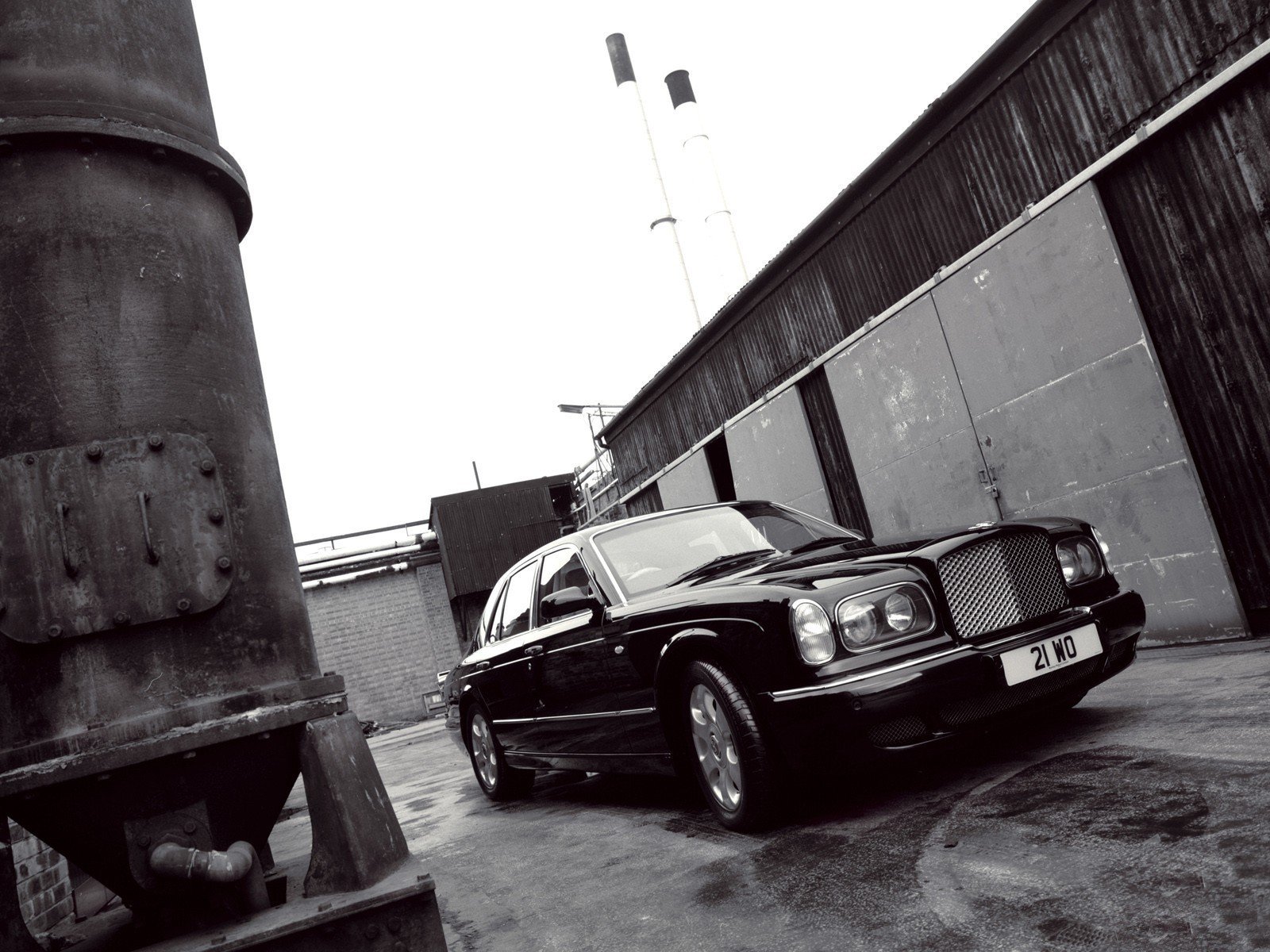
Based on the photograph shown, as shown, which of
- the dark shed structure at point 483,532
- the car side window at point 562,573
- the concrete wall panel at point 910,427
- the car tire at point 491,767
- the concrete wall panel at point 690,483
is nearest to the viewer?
the car side window at point 562,573

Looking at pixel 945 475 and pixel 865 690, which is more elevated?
pixel 945 475

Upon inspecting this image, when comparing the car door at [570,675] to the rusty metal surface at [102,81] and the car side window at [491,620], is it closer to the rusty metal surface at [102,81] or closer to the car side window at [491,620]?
the car side window at [491,620]

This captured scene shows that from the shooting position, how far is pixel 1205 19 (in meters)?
A: 5.79

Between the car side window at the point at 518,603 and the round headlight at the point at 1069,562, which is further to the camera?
the car side window at the point at 518,603

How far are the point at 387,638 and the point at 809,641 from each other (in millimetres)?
24819

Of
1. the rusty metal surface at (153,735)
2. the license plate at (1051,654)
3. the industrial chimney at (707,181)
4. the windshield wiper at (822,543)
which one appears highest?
the industrial chimney at (707,181)

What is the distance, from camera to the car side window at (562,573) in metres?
5.06

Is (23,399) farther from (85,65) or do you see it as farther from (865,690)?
(865,690)

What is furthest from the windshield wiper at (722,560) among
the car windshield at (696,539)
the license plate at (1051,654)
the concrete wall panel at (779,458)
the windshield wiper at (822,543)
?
the concrete wall panel at (779,458)

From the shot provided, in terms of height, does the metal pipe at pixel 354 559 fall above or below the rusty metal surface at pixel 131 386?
above

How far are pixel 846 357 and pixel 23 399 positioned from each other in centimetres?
827

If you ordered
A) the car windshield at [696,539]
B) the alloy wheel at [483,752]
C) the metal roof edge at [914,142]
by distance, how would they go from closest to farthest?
the car windshield at [696,539] → the alloy wheel at [483,752] → the metal roof edge at [914,142]

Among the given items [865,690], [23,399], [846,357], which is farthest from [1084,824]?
[846,357]

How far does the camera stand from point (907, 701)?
333 cm
